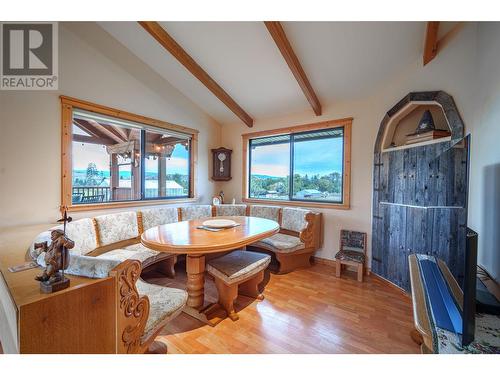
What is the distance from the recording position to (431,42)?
2.02 meters

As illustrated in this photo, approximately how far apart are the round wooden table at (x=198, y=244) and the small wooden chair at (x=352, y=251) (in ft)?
4.01

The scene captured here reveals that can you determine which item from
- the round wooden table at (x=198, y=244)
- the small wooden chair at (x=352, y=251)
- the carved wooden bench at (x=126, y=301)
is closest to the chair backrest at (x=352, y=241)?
the small wooden chair at (x=352, y=251)

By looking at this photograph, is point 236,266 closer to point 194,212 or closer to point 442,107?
point 194,212

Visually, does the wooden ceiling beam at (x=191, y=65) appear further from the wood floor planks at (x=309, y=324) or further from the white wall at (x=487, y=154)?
the white wall at (x=487, y=154)

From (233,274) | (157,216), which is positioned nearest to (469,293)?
(233,274)

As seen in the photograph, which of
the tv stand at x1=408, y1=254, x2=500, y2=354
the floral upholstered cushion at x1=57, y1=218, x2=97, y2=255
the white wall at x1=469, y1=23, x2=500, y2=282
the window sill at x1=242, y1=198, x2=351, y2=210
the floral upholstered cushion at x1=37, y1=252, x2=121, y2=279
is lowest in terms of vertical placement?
the tv stand at x1=408, y1=254, x2=500, y2=354

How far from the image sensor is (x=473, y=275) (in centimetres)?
94

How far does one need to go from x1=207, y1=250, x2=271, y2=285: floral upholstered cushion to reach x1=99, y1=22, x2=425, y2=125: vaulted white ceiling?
Answer: 236cm

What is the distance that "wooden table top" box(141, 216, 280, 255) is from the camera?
158 centimetres

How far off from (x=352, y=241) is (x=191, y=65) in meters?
3.32

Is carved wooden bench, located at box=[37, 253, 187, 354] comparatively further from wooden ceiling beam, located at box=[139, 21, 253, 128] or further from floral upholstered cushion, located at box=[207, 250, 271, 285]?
wooden ceiling beam, located at box=[139, 21, 253, 128]

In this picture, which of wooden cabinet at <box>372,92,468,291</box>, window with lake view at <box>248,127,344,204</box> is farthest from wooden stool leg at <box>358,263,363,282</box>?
window with lake view at <box>248,127,344,204</box>
